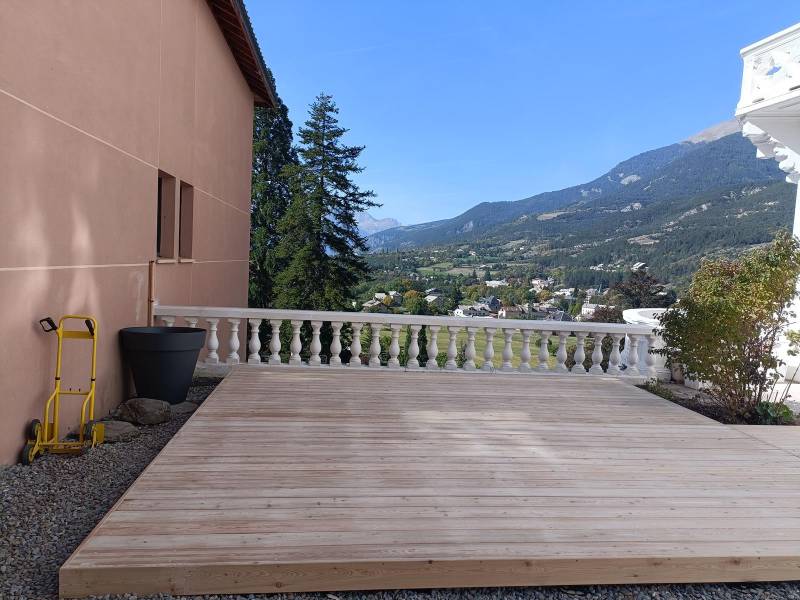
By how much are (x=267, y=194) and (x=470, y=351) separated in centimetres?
2095

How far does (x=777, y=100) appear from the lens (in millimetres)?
5809

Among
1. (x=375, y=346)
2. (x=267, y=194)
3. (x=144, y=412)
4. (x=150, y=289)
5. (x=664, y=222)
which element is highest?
(x=664, y=222)

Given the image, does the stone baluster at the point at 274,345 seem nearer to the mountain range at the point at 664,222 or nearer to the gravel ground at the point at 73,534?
the gravel ground at the point at 73,534

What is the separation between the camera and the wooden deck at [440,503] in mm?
2010

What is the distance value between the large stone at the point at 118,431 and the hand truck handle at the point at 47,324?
0.76 m

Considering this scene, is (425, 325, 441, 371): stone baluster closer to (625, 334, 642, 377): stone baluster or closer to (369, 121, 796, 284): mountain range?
(625, 334, 642, 377): stone baluster

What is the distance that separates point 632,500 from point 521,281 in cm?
2057

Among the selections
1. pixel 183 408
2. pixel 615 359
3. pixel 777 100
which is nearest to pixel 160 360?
pixel 183 408

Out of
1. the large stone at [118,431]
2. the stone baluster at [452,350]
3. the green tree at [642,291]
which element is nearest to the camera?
the large stone at [118,431]

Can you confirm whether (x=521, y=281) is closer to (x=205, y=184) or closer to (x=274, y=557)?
(x=205, y=184)

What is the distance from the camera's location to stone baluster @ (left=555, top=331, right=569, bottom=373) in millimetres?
5842

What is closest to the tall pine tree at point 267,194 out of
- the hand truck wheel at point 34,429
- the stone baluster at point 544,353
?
the stone baluster at point 544,353

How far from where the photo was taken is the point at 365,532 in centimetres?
220

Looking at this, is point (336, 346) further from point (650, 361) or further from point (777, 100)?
point (777, 100)
